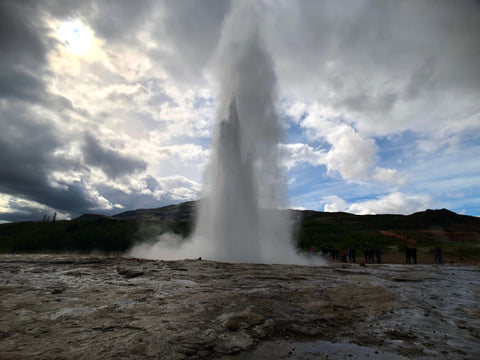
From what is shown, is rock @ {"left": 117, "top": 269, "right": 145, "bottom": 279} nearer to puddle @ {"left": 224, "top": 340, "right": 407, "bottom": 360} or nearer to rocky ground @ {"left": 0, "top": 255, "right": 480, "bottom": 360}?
rocky ground @ {"left": 0, "top": 255, "right": 480, "bottom": 360}

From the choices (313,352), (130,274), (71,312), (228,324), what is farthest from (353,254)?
(71,312)

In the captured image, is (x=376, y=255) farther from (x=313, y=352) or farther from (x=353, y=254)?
(x=313, y=352)

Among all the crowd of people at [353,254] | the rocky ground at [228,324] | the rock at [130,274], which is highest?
the crowd of people at [353,254]

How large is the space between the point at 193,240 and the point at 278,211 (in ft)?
28.7

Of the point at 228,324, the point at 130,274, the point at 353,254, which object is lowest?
the point at 130,274

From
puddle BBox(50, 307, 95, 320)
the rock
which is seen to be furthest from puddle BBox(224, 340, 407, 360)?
the rock

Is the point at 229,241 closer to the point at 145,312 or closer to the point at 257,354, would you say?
the point at 145,312

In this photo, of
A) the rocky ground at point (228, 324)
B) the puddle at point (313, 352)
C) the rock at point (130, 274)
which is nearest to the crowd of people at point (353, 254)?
the rocky ground at point (228, 324)

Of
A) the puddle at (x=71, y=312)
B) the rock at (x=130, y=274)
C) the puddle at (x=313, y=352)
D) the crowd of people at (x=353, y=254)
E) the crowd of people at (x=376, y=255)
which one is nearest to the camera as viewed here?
the puddle at (x=313, y=352)

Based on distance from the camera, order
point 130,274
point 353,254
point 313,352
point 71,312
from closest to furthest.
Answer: point 313,352 < point 71,312 < point 130,274 < point 353,254

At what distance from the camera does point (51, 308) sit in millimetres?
5203

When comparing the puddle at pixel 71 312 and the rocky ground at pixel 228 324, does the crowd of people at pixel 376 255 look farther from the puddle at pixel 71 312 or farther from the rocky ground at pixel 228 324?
the puddle at pixel 71 312


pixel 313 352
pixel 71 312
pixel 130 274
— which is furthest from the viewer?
pixel 130 274

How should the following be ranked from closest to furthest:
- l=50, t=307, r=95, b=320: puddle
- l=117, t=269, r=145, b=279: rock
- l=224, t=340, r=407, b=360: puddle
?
1. l=224, t=340, r=407, b=360: puddle
2. l=50, t=307, r=95, b=320: puddle
3. l=117, t=269, r=145, b=279: rock
